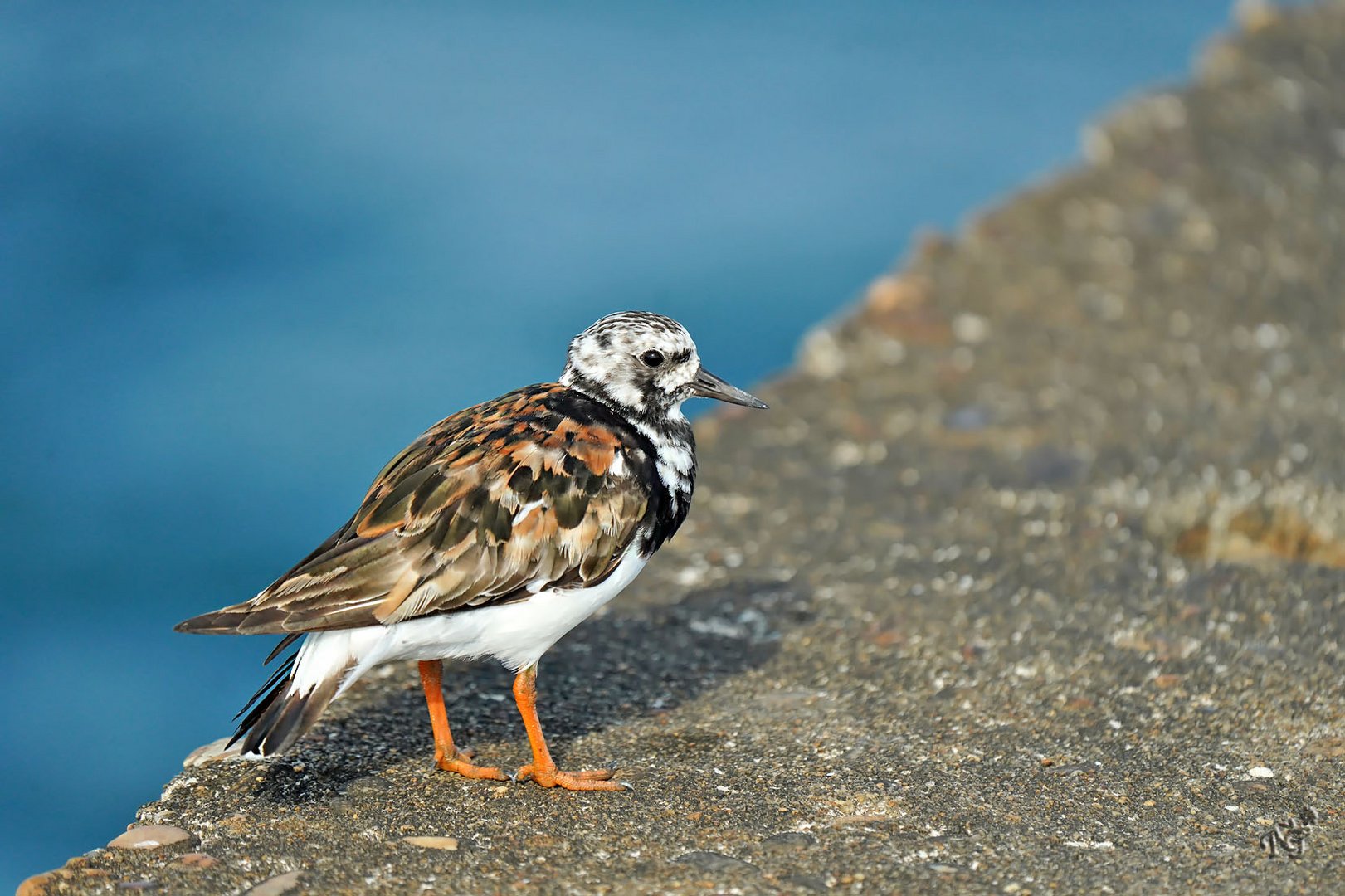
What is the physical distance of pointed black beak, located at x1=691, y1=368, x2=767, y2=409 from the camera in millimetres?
4562

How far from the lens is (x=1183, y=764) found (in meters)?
4.12

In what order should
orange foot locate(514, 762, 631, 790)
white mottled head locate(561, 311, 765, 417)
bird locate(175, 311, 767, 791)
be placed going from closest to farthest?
bird locate(175, 311, 767, 791)
orange foot locate(514, 762, 631, 790)
white mottled head locate(561, 311, 765, 417)

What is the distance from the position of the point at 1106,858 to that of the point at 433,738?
1.90m

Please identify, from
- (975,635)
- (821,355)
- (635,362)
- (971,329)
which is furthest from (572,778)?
(971,329)

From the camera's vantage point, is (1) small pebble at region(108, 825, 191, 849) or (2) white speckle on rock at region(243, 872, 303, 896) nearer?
(2) white speckle on rock at region(243, 872, 303, 896)

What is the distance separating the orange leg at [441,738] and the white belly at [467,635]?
0.60ft

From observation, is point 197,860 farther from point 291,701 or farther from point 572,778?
point 572,778

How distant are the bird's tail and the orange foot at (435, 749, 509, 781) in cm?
47

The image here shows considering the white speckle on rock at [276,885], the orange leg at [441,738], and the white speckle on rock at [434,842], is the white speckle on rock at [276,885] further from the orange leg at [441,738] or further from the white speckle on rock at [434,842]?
the orange leg at [441,738]

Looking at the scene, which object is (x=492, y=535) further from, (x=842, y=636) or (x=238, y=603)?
(x=842, y=636)

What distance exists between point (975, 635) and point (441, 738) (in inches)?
75.2

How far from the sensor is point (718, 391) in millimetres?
4625
